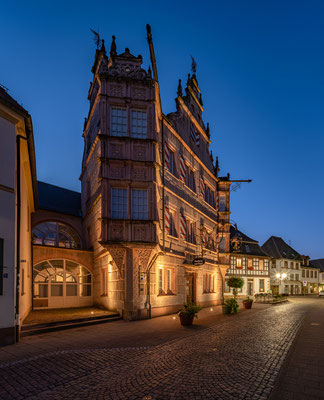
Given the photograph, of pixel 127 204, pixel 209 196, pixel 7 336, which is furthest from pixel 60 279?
pixel 209 196

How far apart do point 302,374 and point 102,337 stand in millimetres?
6284

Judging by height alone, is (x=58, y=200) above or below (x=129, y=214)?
above

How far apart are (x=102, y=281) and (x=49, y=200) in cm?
793

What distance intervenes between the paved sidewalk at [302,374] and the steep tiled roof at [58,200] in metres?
16.3

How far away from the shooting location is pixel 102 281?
17469 mm

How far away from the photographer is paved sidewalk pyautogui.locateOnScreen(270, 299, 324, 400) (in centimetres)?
559

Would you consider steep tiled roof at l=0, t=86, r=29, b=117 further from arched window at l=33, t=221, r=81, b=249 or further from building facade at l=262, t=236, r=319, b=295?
building facade at l=262, t=236, r=319, b=295

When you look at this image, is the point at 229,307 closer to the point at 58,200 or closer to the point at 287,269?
the point at 58,200

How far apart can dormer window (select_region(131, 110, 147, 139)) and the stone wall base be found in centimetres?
1026

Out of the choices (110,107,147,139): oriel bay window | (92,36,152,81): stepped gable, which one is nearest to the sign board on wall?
(110,107,147,139): oriel bay window

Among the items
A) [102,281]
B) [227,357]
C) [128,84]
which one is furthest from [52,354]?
[128,84]

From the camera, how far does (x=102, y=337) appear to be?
1040 cm

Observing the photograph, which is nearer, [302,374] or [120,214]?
[302,374]

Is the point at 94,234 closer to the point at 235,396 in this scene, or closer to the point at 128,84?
the point at 128,84
